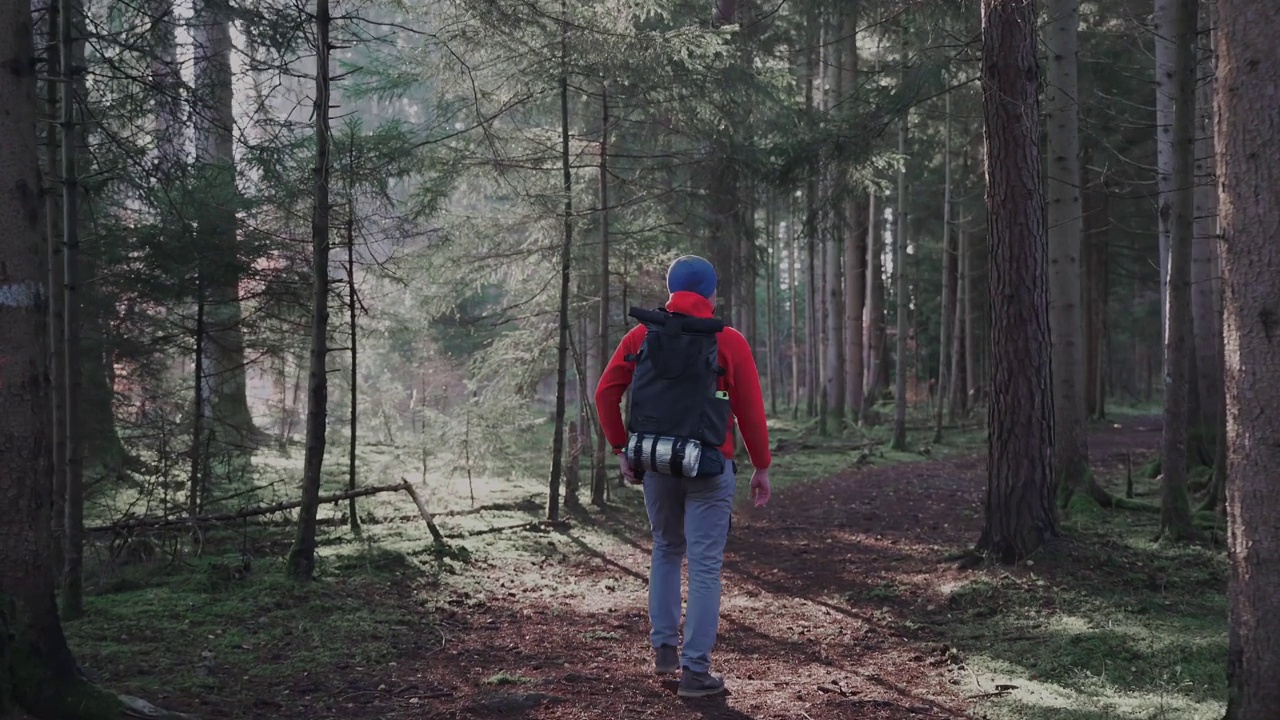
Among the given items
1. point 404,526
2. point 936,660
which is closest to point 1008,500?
point 936,660

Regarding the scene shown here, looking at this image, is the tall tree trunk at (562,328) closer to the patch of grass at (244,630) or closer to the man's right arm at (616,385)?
the patch of grass at (244,630)

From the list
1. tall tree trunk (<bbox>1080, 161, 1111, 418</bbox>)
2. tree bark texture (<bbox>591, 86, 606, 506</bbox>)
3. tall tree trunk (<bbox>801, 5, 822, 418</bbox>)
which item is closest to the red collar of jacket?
tall tree trunk (<bbox>801, 5, 822, 418</bbox>)

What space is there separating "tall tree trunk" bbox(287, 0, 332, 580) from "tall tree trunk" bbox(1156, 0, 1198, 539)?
6.78m

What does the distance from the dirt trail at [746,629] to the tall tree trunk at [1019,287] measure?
2.61 feet

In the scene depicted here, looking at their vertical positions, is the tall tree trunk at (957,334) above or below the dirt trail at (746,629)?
above

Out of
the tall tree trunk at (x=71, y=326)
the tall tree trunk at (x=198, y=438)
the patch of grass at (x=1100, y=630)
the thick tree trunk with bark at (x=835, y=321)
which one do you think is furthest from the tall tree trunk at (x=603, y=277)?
the thick tree trunk with bark at (x=835, y=321)

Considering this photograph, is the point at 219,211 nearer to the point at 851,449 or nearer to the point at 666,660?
the point at 666,660

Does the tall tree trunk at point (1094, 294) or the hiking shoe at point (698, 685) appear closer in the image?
the hiking shoe at point (698, 685)

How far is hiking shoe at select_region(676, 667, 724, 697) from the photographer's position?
16.5 ft

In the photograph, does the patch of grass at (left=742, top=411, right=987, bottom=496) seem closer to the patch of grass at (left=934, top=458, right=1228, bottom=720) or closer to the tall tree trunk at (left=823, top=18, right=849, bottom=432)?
the tall tree trunk at (left=823, top=18, right=849, bottom=432)

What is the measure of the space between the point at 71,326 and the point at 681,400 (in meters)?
4.40

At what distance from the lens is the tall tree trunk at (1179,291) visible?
26.1 ft

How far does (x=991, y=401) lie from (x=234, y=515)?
6252 mm

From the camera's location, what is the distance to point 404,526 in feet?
34.0
